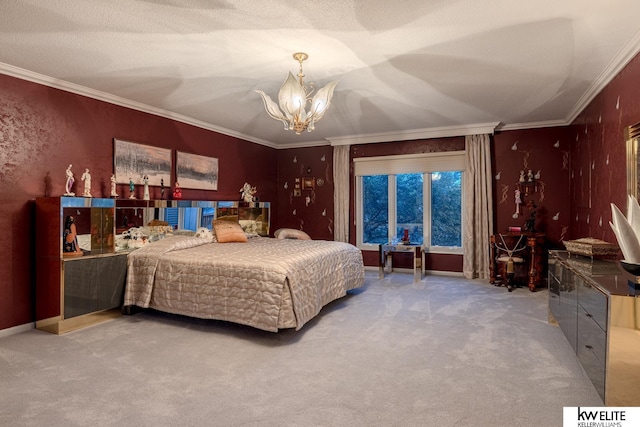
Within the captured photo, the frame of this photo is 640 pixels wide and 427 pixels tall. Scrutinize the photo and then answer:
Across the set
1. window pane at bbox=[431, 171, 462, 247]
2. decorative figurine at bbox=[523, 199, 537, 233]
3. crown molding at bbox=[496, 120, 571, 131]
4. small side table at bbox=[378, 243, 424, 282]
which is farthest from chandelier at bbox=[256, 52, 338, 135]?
decorative figurine at bbox=[523, 199, 537, 233]

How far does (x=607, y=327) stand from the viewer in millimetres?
1956

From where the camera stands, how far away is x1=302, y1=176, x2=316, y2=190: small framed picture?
7.08 meters

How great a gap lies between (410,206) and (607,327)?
4.54m

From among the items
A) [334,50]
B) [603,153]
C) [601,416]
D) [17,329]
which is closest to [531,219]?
[603,153]

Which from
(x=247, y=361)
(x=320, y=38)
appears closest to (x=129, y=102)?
(x=320, y=38)

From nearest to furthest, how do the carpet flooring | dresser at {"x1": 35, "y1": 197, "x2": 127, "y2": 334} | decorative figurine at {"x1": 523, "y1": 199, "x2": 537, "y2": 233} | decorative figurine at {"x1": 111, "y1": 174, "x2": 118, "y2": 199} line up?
the carpet flooring, dresser at {"x1": 35, "y1": 197, "x2": 127, "y2": 334}, decorative figurine at {"x1": 111, "y1": 174, "x2": 118, "y2": 199}, decorative figurine at {"x1": 523, "y1": 199, "x2": 537, "y2": 233}

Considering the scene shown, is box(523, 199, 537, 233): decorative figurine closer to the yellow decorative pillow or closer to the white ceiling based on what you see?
the white ceiling

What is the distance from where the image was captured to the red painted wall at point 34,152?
3334mm

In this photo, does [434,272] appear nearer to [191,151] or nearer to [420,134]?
[420,134]

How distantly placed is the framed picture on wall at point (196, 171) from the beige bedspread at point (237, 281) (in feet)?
3.85

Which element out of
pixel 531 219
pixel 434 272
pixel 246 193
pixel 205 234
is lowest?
pixel 434 272

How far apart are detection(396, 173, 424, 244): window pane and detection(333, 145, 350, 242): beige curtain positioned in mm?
924

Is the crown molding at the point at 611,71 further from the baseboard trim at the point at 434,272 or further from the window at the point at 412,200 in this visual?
the baseboard trim at the point at 434,272

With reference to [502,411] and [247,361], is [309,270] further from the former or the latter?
[502,411]
